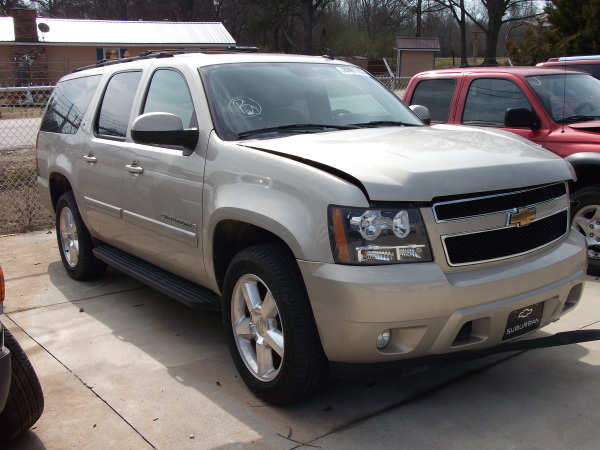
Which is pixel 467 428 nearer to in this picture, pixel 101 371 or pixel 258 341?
pixel 258 341

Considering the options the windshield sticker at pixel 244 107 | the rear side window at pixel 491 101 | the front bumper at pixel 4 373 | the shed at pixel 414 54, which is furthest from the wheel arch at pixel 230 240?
the shed at pixel 414 54

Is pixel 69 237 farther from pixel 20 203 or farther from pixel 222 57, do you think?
pixel 20 203

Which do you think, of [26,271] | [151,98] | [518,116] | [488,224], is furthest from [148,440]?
[518,116]

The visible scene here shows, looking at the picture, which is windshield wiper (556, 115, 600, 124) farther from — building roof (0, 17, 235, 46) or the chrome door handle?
building roof (0, 17, 235, 46)

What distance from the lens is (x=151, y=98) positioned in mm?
4727

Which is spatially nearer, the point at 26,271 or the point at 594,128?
the point at 594,128

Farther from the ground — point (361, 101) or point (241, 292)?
point (361, 101)

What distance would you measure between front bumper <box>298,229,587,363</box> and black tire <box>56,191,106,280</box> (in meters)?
3.27

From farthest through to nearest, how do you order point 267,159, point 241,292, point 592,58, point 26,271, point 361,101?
point 592,58, point 26,271, point 361,101, point 241,292, point 267,159

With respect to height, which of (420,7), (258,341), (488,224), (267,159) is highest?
(420,7)

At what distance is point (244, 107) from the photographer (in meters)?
4.15

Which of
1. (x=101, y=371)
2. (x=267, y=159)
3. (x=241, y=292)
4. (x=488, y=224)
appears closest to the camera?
(x=488, y=224)

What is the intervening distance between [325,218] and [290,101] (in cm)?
143

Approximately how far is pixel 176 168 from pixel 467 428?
231 centimetres
